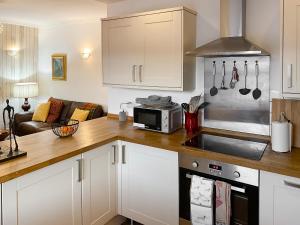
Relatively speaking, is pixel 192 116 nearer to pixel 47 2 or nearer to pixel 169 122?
pixel 169 122

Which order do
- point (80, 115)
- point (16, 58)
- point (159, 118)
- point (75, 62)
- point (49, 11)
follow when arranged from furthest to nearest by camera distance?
1. point (16, 58)
2. point (75, 62)
3. point (80, 115)
4. point (49, 11)
5. point (159, 118)

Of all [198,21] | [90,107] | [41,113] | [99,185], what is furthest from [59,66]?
[99,185]

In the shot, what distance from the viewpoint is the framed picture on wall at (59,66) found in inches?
213

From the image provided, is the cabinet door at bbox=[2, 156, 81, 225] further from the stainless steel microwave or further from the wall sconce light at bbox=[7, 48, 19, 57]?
the wall sconce light at bbox=[7, 48, 19, 57]

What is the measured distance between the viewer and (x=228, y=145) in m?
2.21

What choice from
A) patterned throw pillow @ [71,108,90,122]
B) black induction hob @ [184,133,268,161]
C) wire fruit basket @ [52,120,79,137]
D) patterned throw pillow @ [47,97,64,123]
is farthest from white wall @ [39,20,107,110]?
Answer: black induction hob @ [184,133,268,161]

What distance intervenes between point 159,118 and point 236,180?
89cm

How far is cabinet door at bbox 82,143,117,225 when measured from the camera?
2.03m

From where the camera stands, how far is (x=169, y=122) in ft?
7.73

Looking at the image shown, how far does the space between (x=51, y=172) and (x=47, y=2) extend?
2.83m

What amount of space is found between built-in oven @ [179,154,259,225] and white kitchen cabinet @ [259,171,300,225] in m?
0.05

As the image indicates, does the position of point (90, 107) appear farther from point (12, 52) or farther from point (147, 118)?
point (147, 118)

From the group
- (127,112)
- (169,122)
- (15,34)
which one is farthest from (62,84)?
(169,122)

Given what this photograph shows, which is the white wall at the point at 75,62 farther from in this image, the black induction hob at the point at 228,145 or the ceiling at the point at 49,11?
the black induction hob at the point at 228,145
